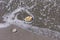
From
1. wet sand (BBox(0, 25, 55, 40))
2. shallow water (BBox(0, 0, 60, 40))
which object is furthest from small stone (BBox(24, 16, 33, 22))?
wet sand (BBox(0, 25, 55, 40))

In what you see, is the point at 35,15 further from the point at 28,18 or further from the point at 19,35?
the point at 19,35

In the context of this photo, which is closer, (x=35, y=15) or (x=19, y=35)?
(x=19, y=35)

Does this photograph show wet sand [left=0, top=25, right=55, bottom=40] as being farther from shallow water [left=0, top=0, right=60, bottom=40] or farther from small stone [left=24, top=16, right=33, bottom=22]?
small stone [left=24, top=16, right=33, bottom=22]

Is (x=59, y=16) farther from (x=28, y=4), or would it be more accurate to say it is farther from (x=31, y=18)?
(x=28, y=4)

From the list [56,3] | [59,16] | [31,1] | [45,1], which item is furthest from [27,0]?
[59,16]

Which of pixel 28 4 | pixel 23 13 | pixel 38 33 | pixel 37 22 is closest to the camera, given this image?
pixel 38 33

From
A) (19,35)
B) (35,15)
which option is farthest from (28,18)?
(19,35)

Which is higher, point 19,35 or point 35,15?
point 35,15

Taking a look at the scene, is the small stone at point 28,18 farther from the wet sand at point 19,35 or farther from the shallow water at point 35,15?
the wet sand at point 19,35
